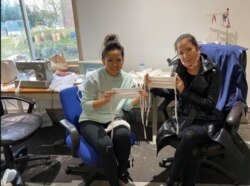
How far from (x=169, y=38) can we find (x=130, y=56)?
46cm

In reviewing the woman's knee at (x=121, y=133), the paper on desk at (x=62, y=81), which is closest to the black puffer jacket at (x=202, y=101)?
the woman's knee at (x=121, y=133)

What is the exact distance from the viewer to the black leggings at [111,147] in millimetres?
1730

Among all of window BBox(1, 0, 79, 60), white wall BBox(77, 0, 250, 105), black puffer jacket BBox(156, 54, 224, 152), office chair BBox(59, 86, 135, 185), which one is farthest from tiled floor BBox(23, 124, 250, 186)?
window BBox(1, 0, 79, 60)

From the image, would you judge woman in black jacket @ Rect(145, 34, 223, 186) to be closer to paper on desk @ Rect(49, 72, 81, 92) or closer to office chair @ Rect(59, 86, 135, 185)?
office chair @ Rect(59, 86, 135, 185)

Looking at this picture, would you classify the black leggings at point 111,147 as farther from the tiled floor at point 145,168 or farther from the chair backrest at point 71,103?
the tiled floor at point 145,168

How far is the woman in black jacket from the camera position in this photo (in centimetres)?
173

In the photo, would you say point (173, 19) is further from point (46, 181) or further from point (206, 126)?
point (46, 181)

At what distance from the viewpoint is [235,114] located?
1717 mm

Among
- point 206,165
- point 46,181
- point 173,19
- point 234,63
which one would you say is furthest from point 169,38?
point 46,181

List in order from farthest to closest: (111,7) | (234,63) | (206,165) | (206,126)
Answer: (111,7), (206,165), (234,63), (206,126)

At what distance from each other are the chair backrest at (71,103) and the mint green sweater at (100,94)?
0.06 meters

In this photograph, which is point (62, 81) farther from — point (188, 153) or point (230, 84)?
point (230, 84)

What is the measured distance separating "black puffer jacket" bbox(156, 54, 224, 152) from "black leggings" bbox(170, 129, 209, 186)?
0.30 ft

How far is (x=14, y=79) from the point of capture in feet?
8.13
